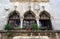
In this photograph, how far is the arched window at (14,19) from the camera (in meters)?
10.4

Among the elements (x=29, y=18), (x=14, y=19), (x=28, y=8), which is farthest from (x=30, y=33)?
(x=28, y=8)

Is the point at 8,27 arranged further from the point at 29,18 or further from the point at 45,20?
the point at 45,20

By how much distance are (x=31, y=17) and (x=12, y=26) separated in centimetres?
134

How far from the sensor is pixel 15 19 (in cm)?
1052

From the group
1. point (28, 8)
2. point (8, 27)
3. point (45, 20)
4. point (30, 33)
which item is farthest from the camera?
point (28, 8)

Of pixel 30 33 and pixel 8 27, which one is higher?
pixel 8 27

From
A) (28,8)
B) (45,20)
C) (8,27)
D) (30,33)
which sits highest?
(28,8)

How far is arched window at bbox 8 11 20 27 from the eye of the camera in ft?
34.0

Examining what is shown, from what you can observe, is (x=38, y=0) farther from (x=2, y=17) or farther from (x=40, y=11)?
(x=2, y=17)

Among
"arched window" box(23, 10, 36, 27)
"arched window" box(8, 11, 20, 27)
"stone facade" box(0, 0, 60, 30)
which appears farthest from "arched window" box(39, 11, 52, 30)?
"arched window" box(8, 11, 20, 27)

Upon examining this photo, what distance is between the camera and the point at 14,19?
34.5ft

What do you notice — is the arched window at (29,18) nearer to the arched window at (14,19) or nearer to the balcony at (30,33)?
the arched window at (14,19)

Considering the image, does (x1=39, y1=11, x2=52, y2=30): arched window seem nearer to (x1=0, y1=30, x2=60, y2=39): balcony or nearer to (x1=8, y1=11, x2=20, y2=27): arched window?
(x1=8, y1=11, x2=20, y2=27): arched window

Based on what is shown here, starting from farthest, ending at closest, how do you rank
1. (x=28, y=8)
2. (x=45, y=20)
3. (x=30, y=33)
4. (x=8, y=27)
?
1. (x=28, y=8)
2. (x=45, y=20)
3. (x=8, y=27)
4. (x=30, y=33)
